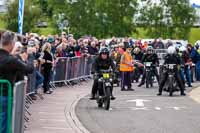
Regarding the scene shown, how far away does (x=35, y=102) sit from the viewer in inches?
745

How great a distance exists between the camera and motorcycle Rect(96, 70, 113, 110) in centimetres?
1779

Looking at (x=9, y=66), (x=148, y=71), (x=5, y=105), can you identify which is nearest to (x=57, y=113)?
(x=9, y=66)

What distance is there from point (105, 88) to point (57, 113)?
1.74 meters

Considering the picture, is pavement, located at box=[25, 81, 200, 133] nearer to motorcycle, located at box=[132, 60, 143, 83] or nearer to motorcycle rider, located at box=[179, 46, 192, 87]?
motorcycle rider, located at box=[179, 46, 192, 87]

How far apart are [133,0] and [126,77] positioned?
3566cm

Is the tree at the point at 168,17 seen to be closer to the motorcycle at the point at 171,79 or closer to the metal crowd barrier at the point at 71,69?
the metal crowd barrier at the point at 71,69

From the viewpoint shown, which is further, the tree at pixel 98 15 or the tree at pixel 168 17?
the tree at pixel 168 17

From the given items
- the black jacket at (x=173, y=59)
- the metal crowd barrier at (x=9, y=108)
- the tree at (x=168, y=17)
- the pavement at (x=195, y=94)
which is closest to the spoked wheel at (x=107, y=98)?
the pavement at (x=195, y=94)

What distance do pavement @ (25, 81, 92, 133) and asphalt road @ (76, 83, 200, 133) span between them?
28cm

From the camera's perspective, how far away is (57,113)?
16875mm

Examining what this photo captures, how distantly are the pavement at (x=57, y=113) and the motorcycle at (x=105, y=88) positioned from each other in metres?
0.84

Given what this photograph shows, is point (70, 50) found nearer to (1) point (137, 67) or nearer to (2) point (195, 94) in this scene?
(1) point (137, 67)

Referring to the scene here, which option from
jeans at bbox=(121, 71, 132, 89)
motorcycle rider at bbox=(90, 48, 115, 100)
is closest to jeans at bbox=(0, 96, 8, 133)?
motorcycle rider at bbox=(90, 48, 115, 100)

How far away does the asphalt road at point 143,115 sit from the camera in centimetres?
1411
